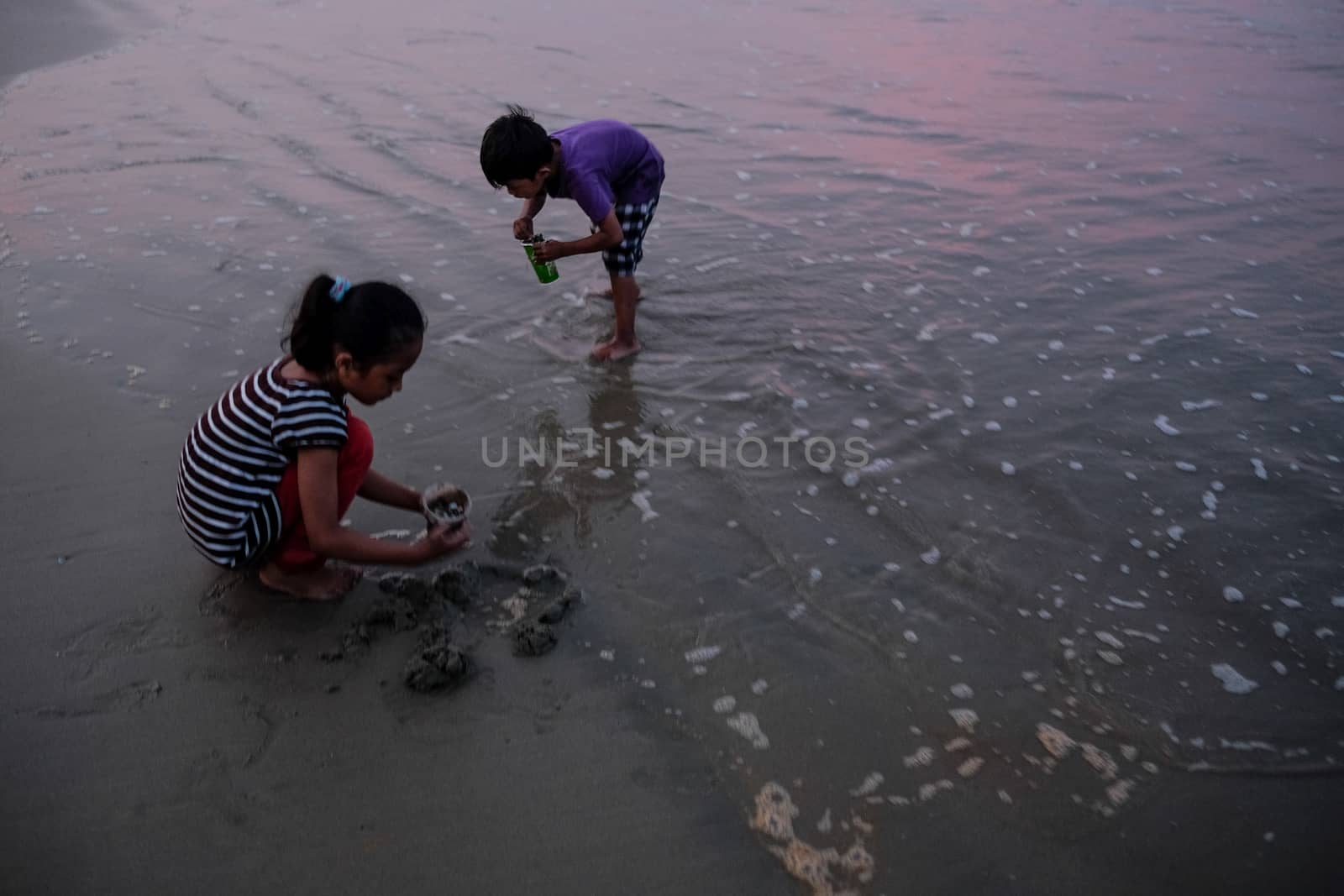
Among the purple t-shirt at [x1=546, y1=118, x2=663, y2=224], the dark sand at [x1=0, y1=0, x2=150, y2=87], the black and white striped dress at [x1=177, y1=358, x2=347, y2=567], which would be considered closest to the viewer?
the black and white striped dress at [x1=177, y1=358, x2=347, y2=567]

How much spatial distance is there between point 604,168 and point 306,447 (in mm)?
2242

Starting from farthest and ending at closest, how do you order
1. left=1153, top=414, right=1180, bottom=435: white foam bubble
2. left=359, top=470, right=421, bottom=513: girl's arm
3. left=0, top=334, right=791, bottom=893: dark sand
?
left=1153, top=414, right=1180, bottom=435: white foam bubble
left=359, top=470, right=421, bottom=513: girl's arm
left=0, top=334, right=791, bottom=893: dark sand

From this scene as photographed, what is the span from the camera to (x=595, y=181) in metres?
4.14

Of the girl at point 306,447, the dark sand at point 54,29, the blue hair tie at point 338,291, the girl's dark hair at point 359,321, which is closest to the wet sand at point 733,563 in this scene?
the girl at point 306,447

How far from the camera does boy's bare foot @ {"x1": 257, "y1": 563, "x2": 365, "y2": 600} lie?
284 centimetres

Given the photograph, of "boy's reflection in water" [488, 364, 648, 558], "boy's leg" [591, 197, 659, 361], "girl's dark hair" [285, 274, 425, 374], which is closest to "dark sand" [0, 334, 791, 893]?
"boy's reflection in water" [488, 364, 648, 558]

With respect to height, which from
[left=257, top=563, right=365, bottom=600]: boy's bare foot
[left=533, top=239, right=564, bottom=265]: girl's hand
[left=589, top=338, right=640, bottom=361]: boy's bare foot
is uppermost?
[left=533, top=239, right=564, bottom=265]: girl's hand

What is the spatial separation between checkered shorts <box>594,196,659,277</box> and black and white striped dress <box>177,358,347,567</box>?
2149 mm

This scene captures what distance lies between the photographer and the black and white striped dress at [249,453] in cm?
250

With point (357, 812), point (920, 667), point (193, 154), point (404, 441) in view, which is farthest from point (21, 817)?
point (193, 154)

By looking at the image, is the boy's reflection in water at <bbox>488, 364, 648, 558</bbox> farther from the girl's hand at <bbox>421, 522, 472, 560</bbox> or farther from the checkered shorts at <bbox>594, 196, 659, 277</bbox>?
the checkered shorts at <bbox>594, 196, 659, 277</bbox>

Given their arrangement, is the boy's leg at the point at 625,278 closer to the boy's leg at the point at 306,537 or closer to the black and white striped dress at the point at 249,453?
the boy's leg at the point at 306,537

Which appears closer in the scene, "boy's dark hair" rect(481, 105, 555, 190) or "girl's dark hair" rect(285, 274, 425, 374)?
"girl's dark hair" rect(285, 274, 425, 374)

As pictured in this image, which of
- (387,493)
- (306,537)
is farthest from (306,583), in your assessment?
(387,493)
